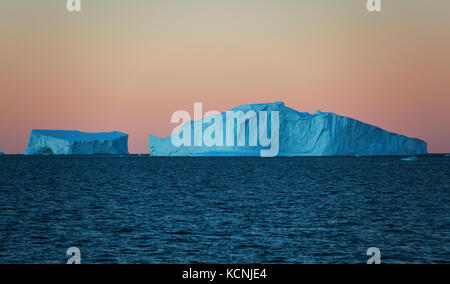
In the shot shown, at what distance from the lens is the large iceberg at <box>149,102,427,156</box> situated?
3883 inches

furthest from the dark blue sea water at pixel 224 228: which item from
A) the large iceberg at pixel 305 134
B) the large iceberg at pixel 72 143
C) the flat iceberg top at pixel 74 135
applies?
the flat iceberg top at pixel 74 135

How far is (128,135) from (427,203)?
122526mm

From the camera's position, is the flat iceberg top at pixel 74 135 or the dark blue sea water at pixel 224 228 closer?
the dark blue sea water at pixel 224 228

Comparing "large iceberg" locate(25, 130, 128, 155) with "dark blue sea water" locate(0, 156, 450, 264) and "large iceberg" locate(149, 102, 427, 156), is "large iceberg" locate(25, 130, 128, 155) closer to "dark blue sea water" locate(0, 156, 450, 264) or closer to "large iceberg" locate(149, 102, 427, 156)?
"large iceberg" locate(149, 102, 427, 156)

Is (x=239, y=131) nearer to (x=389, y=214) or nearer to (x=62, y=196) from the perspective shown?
(x=62, y=196)

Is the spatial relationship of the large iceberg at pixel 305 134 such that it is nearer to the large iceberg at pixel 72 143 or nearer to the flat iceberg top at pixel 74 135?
the large iceberg at pixel 72 143

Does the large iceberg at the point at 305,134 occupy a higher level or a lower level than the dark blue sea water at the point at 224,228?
higher

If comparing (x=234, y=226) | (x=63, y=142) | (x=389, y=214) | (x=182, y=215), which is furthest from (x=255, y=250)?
(x=63, y=142)

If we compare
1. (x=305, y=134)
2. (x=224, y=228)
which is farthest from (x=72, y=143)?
(x=224, y=228)

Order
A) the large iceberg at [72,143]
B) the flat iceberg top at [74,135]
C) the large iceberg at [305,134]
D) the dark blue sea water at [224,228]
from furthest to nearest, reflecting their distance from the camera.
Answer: the flat iceberg top at [74,135] < the large iceberg at [72,143] < the large iceberg at [305,134] < the dark blue sea water at [224,228]

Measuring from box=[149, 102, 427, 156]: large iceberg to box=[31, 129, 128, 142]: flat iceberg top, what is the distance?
39923mm

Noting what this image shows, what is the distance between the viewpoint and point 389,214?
25172mm

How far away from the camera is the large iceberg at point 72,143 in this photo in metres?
131

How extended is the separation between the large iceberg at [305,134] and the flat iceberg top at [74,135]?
1572 inches
